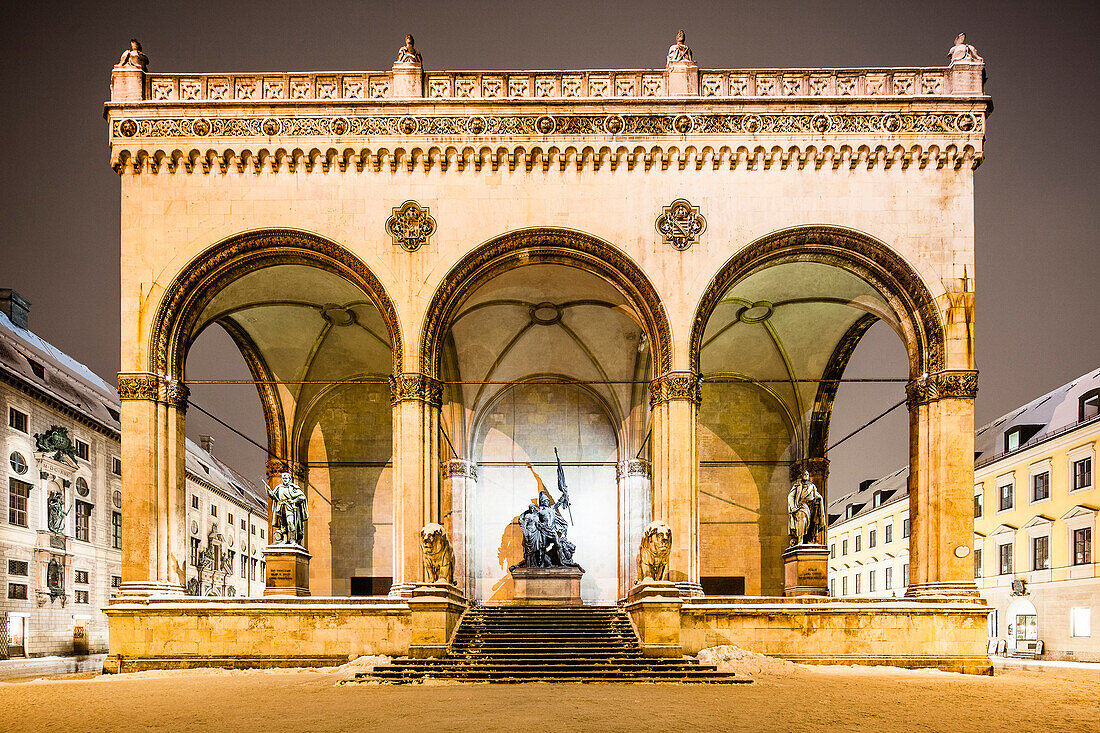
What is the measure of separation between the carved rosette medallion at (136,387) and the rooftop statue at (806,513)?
52.6 feet

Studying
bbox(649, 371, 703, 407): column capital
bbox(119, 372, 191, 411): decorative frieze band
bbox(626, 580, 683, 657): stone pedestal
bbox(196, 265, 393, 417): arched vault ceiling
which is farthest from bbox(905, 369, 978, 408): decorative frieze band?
bbox(119, 372, 191, 411): decorative frieze band

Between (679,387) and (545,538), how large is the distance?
7928 millimetres

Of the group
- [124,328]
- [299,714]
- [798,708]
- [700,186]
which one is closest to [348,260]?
[124,328]

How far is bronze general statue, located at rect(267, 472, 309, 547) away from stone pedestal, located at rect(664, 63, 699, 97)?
13.4 m

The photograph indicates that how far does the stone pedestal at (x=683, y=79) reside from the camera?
786 inches

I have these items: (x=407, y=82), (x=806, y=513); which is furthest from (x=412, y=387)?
(x=806, y=513)

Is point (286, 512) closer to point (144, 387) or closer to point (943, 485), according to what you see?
point (144, 387)

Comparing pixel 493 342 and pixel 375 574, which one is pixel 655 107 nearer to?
Result: pixel 493 342

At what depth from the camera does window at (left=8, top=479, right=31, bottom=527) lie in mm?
31391

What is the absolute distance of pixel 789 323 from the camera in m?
25.2

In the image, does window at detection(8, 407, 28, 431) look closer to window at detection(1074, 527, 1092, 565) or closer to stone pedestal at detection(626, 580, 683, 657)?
stone pedestal at detection(626, 580, 683, 657)

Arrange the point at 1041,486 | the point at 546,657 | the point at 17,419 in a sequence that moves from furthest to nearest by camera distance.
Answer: the point at 1041,486 → the point at 17,419 → the point at 546,657

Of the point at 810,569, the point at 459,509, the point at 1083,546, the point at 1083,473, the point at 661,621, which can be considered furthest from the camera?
the point at 1083,473

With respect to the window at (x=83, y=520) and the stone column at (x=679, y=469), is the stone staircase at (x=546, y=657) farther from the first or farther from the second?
the window at (x=83, y=520)
